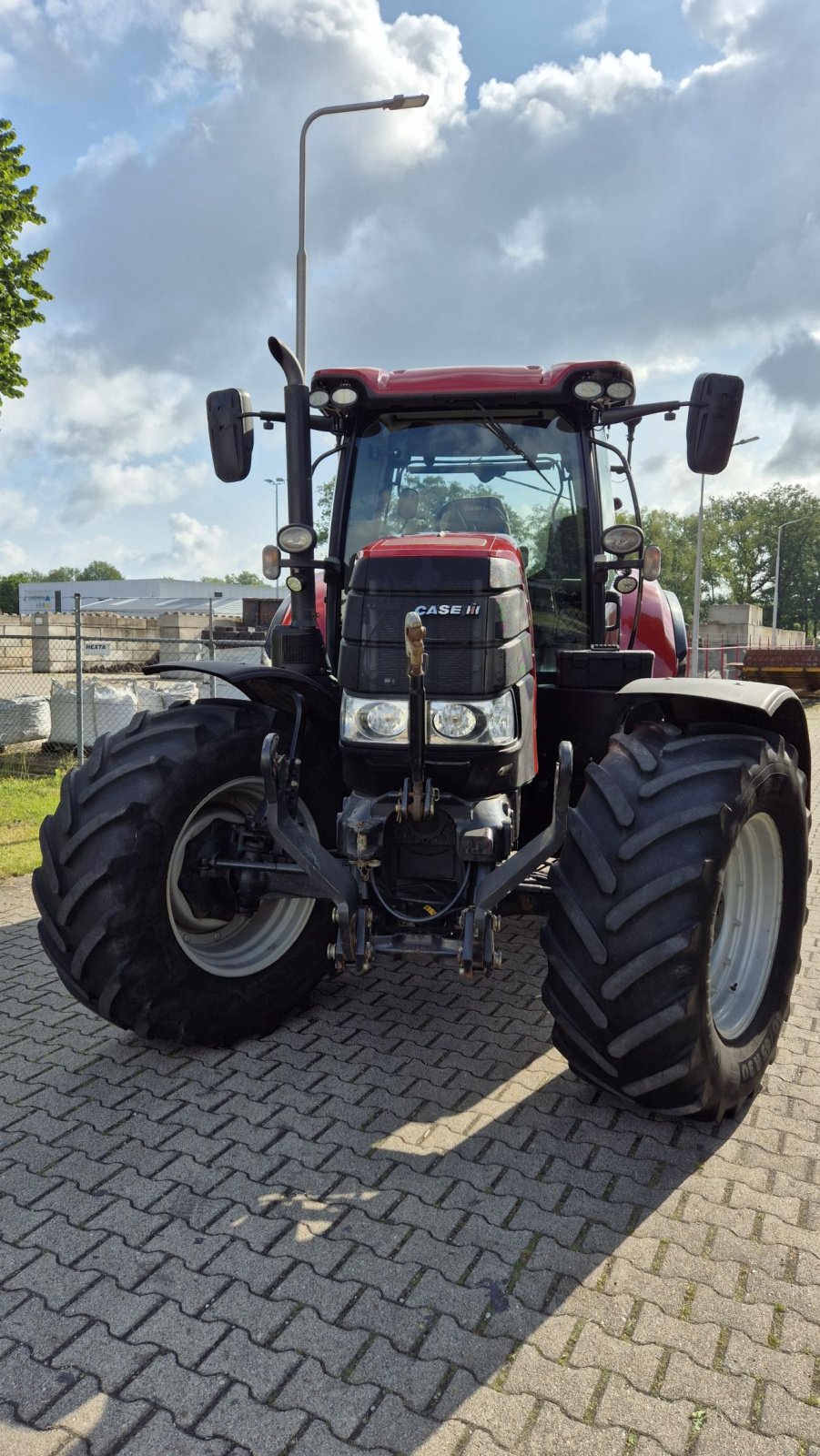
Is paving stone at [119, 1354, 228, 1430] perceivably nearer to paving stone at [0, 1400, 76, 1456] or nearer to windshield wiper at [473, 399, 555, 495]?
paving stone at [0, 1400, 76, 1456]

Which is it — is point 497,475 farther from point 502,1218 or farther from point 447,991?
point 502,1218

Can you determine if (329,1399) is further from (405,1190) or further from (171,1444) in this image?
(405,1190)

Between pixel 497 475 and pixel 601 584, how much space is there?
2.09ft

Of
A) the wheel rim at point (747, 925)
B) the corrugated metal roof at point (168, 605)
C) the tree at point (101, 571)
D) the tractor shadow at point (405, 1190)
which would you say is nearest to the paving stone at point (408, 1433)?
the tractor shadow at point (405, 1190)

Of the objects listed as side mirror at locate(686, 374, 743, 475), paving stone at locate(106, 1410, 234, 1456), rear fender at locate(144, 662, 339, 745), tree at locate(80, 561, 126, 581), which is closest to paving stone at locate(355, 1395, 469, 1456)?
paving stone at locate(106, 1410, 234, 1456)

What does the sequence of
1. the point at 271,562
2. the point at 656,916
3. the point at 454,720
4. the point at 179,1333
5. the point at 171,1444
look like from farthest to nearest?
1. the point at 271,562
2. the point at 454,720
3. the point at 656,916
4. the point at 179,1333
5. the point at 171,1444

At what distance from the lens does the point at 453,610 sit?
10.3 feet

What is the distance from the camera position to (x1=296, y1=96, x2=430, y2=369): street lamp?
36.4ft

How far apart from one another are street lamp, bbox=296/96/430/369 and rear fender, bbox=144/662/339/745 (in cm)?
814

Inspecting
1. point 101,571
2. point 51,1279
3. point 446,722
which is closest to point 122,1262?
point 51,1279

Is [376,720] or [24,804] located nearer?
[376,720]

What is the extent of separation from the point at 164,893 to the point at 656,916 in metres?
1.63

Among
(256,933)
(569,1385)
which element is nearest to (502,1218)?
(569,1385)

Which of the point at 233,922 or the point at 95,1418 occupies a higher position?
the point at 233,922
